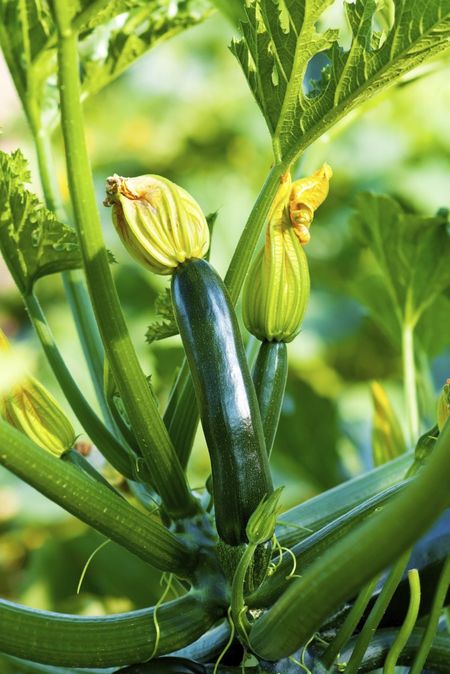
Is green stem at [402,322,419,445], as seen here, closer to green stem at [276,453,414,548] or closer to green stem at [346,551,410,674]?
green stem at [276,453,414,548]

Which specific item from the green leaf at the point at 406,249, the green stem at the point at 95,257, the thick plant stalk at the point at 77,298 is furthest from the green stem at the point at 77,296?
the green leaf at the point at 406,249

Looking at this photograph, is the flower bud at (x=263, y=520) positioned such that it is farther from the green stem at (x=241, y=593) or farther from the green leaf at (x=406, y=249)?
the green leaf at (x=406, y=249)

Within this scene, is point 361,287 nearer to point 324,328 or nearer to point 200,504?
point 200,504

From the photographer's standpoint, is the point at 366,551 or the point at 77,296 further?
the point at 77,296

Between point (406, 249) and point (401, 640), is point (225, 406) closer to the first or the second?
point (401, 640)

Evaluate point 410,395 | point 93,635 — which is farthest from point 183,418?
point 410,395

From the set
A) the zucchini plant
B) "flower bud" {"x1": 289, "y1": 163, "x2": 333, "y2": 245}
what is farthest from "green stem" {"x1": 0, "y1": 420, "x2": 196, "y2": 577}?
"flower bud" {"x1": 289, "y1": 163, "x2": 333, "y2": 245}
